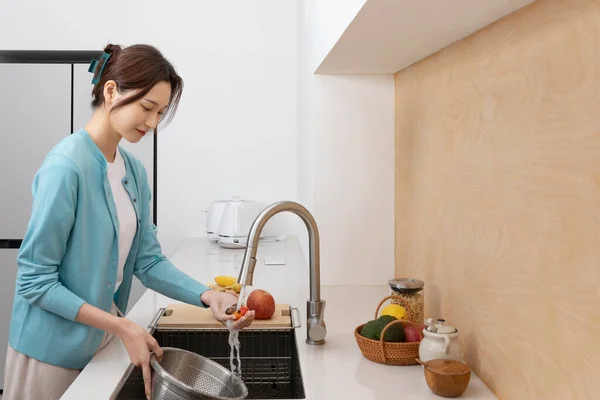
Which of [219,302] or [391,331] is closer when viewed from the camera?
[391,331]

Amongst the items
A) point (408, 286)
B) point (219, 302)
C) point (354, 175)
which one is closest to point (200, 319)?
point (219, 302)

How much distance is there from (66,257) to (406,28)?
828 mm

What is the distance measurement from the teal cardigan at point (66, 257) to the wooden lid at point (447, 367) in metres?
0.67

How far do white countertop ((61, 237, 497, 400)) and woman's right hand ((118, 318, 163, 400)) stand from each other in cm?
6

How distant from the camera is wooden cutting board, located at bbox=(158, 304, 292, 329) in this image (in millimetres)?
1672

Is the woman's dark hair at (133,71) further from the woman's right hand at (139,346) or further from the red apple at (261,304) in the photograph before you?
the red apple at (261,304)

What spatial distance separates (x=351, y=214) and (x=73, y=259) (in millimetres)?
971

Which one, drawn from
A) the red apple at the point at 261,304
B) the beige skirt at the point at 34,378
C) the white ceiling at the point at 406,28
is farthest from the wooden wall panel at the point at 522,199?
the beige skirt at the point at 34,378

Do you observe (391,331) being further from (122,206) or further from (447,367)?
(122,206)

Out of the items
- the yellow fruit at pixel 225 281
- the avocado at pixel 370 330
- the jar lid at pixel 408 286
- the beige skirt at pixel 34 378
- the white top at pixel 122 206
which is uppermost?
the white top at pixel 122 206

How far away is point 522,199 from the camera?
42.9 inches

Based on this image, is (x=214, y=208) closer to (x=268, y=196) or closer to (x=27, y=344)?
(x=268, y=196)

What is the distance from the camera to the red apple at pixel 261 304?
5.53ft

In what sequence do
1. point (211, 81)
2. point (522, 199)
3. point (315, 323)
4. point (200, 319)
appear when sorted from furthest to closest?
1. point (211, 81)
2. point (200, 319)
3. point (315, 323)
4. point (522, 199)
